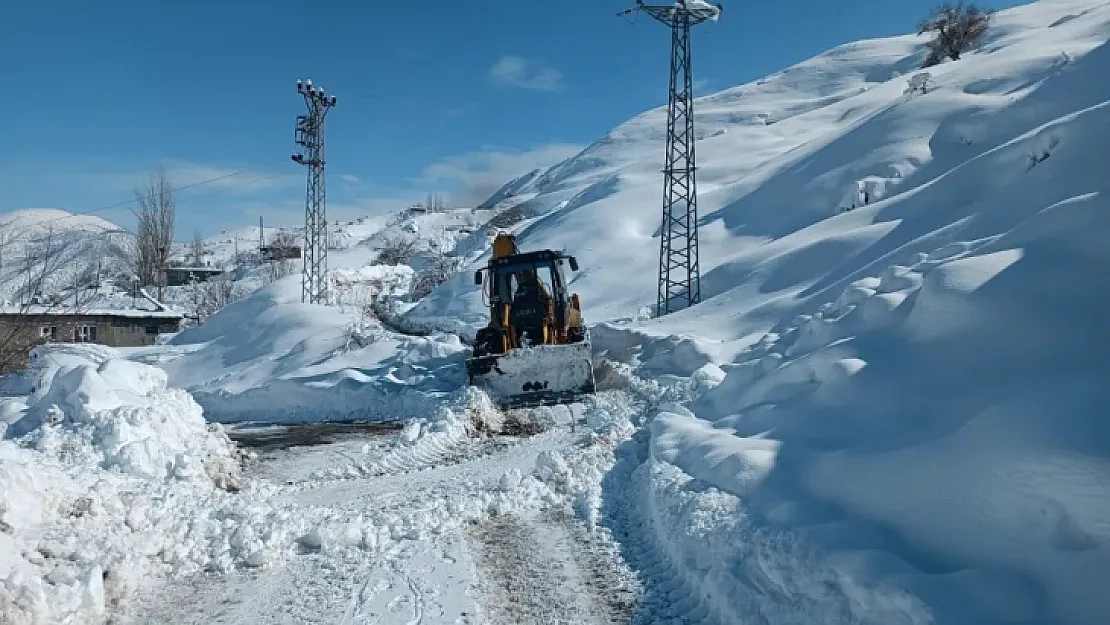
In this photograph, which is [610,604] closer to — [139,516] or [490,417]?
[139,516]

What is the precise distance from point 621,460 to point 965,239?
638cm

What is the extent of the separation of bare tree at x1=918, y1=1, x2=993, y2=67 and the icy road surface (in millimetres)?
53002

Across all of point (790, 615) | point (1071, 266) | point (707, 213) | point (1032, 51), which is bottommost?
point (790, 615)

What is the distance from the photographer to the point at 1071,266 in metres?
5.98

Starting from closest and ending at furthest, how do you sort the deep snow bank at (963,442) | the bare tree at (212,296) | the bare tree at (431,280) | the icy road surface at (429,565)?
the deep snow bank at (963,442) → the icy road surface at (429,565) → the bare tree at (431,280) → the bare tree at (212,296)

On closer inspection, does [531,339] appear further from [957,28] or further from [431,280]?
[957,28]

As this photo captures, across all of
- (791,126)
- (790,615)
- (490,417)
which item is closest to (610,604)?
(790,615)

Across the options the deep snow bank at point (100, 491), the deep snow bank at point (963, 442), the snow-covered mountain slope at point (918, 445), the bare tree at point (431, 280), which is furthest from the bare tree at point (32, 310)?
the bare tree at point (431, 280)

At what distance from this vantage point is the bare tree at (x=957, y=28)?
50656 millimetres

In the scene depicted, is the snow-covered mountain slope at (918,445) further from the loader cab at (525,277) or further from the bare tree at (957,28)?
the bare tree at (957,28)

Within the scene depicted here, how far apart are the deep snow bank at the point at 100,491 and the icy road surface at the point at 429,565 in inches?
16.0

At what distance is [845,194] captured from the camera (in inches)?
1001

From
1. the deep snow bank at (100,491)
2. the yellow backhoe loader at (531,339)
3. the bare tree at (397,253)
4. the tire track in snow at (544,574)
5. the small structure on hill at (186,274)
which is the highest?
the bare tree at (397,253)

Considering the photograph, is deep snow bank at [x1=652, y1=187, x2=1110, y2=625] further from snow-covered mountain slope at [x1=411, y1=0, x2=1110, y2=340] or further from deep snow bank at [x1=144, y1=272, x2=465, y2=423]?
deep snow bank at [x1=144, y1=272, x2=465, y2=423]
